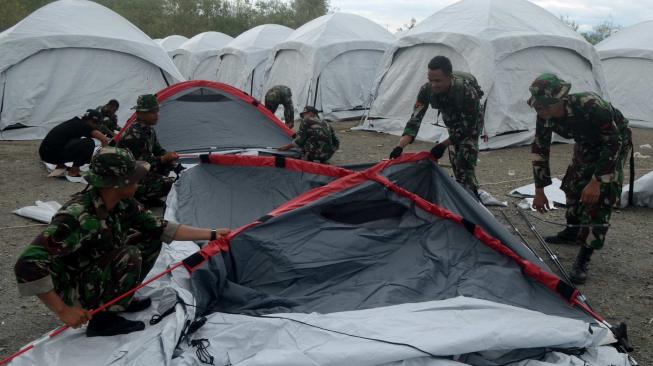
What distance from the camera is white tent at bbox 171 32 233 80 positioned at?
1938cm

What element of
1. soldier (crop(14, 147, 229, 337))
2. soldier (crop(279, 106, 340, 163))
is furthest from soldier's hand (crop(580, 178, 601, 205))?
soldier (crop(279, 106, 340, 163))

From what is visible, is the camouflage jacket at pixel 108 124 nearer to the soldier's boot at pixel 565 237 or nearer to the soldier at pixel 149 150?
the soldier at pixel 149 150

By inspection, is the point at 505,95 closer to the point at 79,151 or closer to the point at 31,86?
the point at 79,151

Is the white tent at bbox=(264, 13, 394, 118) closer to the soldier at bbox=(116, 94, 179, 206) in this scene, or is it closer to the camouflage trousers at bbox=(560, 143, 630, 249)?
the soldier at bbox=(116, 94, 179, 206)

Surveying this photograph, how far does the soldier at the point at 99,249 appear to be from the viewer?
231 cm

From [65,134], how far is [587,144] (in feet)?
18.8

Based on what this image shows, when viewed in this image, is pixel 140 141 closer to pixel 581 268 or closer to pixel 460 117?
pixel 460 117

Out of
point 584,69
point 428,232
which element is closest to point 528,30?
point 584,69

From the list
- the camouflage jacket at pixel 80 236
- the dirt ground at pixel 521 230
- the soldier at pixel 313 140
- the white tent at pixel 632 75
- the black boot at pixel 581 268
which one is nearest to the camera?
the camouflage jacket at pixel 80 236

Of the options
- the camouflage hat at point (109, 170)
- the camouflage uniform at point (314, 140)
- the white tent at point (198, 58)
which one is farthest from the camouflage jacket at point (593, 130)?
the white tent at point (198, 58)

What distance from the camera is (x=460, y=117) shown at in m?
4.91

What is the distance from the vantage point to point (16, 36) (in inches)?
370

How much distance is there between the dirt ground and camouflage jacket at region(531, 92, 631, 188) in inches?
31.7

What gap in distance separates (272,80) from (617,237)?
34.4 feet
